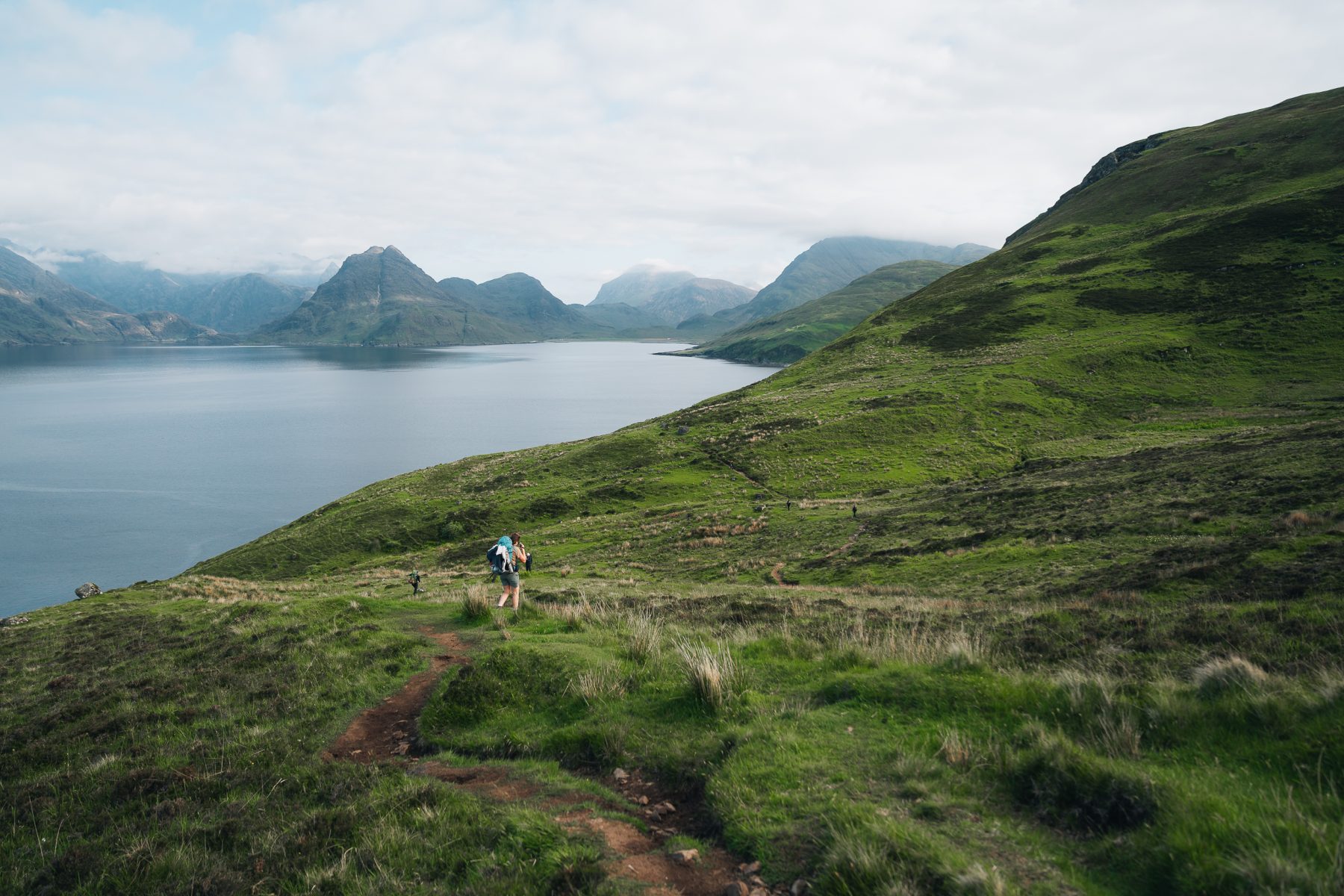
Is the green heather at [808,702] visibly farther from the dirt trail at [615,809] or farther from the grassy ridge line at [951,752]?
the dirt trail at [615,809]

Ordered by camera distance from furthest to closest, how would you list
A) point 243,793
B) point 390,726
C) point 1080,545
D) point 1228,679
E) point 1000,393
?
point 1000,393 < point 1080,545 < point 390,726 < point 243,793 < point 1228,679

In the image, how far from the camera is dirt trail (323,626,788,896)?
693 cm

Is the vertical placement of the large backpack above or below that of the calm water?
above

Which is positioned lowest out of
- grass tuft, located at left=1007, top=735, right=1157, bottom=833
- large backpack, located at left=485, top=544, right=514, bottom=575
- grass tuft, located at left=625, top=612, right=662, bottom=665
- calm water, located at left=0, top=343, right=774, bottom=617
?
calm water, located at left=0, top=343, right=774, bottom=617

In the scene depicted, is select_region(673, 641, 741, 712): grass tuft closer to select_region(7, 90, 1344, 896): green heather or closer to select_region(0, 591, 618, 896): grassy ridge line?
select_region(7, 90, 1344, 896): green heather

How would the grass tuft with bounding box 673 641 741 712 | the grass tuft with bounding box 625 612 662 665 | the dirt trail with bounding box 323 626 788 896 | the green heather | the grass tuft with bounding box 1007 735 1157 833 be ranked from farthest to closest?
1. the grass tuft with bounding box 625 612 662 665
2. the grass tuft with bounding box 673 641 741 712
3. the dirt trail with bounding box 323 626 788 896
4. the green heather
5. the grass tuft with bounding box 1007 735 1157 833

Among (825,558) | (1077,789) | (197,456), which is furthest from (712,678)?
(197,456)

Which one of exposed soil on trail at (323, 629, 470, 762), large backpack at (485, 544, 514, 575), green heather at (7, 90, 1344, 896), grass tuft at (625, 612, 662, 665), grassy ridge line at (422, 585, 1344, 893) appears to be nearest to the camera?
grassy ridge line at (422, 585, 1344, 893)

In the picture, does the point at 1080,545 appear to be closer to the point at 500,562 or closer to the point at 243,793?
the point at 500,562

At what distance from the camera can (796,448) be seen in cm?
7019

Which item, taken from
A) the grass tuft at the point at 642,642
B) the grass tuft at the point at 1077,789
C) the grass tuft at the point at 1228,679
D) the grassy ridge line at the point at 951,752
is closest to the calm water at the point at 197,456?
the grass tuft at the point at 642,642

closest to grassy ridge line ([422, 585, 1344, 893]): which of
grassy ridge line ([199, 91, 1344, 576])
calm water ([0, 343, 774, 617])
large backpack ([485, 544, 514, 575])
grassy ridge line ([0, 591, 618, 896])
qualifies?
grassy ridge line ([0, 591, 618, 896])

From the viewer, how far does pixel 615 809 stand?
855cm

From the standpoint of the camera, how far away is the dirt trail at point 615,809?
6930 mm
